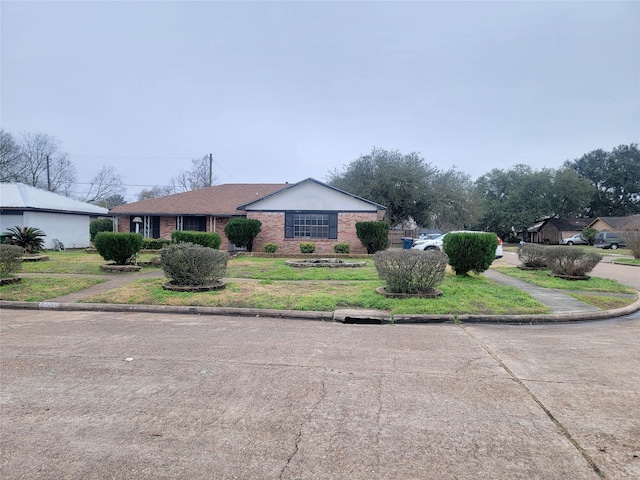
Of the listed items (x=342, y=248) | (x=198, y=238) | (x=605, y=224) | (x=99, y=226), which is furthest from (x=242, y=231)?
(x=605, y=224)

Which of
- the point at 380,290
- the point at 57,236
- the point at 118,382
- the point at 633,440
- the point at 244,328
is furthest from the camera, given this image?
the point at 57,236

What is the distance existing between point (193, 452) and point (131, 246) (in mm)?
12370

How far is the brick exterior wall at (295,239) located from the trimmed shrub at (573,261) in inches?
407

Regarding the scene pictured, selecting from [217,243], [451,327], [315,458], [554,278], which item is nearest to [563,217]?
[554,278]

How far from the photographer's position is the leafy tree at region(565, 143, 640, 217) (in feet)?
192

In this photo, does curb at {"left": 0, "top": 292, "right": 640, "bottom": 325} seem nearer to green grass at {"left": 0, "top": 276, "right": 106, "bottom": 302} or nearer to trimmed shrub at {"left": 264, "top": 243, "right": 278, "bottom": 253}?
green grass at {"left": 0, "top": 276, "right": 106, "bottom": 302}

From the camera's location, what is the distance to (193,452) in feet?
9.07

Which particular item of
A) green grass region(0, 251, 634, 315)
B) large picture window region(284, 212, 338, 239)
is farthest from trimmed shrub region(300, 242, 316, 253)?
green grass region(0, 251, 634, 315)

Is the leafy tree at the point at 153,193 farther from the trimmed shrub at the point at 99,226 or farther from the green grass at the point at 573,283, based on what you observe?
the green grass at the point at 573,283

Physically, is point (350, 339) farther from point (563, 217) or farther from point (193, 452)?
point (563, 217)

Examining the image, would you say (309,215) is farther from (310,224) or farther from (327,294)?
(327,294)

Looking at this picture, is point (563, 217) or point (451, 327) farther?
point (563, 217)

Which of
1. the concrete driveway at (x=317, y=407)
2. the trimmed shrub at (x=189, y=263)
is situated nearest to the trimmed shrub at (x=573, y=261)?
the concrete driveway at (x=317, y=407)

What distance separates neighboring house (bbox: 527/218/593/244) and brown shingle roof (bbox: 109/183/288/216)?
4335 cm
